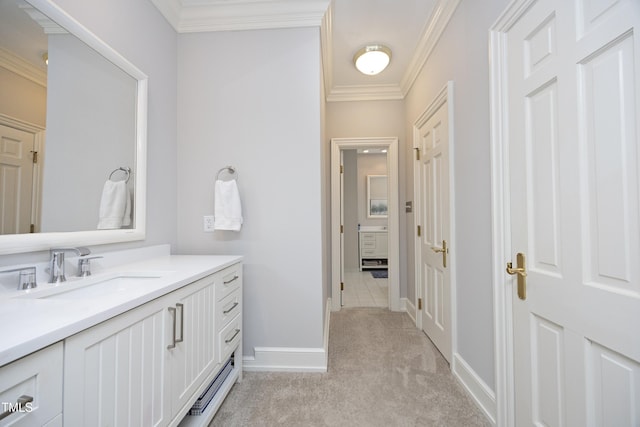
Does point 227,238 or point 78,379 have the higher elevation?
point 227,238

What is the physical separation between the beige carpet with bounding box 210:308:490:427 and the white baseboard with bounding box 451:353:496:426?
0.04 meters

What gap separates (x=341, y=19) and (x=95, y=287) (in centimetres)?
246

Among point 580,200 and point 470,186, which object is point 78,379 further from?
point 470,186

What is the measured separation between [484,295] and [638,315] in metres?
0.79

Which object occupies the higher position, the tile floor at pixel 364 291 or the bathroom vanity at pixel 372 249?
the bathroom vanity at pixel 372 249

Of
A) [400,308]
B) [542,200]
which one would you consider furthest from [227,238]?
[400,308]

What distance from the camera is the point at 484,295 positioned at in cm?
151

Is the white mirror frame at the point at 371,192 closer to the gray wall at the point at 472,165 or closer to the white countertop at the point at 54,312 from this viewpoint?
the gray wall at the point at 472,165

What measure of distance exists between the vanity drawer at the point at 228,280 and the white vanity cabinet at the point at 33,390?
2.75ft

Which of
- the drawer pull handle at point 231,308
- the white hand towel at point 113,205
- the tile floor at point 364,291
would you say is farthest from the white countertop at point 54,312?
the tile floor at point 364,291

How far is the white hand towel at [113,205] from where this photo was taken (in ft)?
4.50

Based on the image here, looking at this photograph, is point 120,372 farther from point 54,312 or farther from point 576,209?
point 576,209

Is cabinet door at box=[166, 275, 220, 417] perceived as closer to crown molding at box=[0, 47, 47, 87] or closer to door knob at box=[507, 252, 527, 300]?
crown molding at box=[0, 47, 47, 87]

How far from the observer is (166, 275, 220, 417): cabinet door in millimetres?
1070
